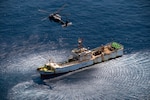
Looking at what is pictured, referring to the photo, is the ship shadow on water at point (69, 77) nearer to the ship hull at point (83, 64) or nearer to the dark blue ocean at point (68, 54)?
the dark blue ocean at point (68, 54)

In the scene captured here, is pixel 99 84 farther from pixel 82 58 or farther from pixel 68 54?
pixel 68 54

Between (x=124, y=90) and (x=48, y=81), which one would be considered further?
(x=48, y=81)

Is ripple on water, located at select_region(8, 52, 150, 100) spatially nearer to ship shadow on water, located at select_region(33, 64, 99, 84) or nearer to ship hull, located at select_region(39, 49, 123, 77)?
ship shadow on water, located at select_region(33, 64, 99, 84)

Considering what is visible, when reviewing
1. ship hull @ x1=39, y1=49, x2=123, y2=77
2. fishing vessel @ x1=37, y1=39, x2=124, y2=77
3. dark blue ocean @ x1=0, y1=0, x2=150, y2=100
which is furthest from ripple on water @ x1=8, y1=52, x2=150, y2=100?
fishing vessel @ x1=37, y1=39, x2=124, y2=77

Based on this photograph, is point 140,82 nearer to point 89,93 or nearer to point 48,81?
point 89,93

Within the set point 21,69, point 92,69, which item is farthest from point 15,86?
point 92,69

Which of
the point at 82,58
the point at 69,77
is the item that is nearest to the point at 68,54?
the point at 82,58

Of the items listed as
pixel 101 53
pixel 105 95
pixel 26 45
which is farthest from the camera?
pixel 26 45
